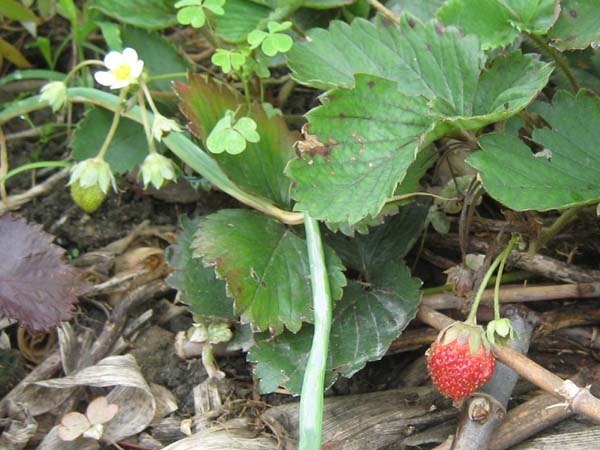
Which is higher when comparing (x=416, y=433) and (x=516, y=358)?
(x=516, y=358)

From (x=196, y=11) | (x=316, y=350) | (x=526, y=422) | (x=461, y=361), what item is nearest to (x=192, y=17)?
(x=196, y=11)

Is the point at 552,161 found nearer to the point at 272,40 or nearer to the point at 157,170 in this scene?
the point at 272,40

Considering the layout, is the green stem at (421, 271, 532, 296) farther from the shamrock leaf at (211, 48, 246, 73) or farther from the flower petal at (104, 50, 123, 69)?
the flower petal at (104, 50, 123, 69)

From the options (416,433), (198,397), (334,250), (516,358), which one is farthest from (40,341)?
(516,358)

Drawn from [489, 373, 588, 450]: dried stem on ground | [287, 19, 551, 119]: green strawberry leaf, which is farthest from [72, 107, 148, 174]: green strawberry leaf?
[489, 373, 588, 450]: dried stem on ground

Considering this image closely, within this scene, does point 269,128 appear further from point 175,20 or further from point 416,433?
point 416,433

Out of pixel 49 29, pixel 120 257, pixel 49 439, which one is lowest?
pixel 49 439

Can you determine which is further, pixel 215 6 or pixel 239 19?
pixel 239 19
